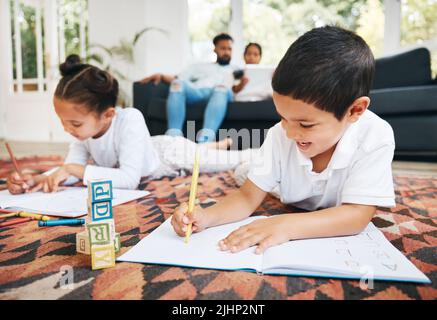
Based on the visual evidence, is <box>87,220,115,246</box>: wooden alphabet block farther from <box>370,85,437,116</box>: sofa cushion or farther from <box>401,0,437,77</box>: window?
<box>401,0,437,77</box>: window

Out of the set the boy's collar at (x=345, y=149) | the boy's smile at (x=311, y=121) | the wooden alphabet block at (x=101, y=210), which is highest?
the boy's smile at (x=311, y=121)

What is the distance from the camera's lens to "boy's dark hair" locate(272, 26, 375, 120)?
24.3 inches

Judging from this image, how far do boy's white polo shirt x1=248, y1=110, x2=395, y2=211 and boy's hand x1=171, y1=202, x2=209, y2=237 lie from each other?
0.19 m

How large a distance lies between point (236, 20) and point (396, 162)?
2316 mm

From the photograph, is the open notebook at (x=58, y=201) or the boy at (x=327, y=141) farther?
the open notebook at (x=58, y=201)

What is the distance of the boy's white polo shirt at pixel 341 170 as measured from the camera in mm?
692

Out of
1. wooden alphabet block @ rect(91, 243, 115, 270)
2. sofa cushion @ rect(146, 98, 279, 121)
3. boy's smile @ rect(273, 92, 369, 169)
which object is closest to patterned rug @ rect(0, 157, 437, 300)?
wooden alphabet block @ rect(91, 243, 115, 270)

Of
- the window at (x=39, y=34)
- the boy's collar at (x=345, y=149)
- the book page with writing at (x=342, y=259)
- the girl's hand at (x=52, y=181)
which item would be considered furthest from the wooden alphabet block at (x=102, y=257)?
the window at (x=39, y=34)

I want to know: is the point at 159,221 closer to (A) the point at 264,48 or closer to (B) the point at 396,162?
(B) the point at 396,162

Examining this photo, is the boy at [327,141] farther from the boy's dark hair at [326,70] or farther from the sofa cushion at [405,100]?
the sofa cushion at [405,100]

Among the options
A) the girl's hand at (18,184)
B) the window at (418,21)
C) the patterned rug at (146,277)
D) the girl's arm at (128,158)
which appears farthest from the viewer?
the window at (418,21)

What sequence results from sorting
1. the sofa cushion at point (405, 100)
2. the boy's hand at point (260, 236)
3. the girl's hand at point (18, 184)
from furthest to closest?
the sofa cushion at point (405, 100), the girl's hand at point (18, 184), the boy's hand at point (260, 236)

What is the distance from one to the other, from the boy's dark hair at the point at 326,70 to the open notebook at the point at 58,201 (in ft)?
1.83
